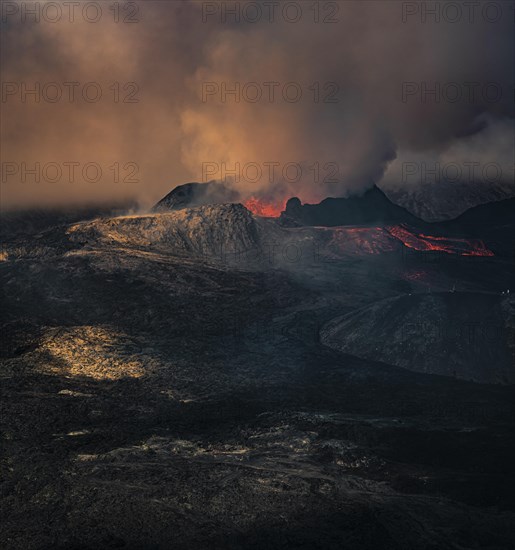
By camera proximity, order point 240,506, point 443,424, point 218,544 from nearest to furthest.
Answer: point 218,544 → point 240,506 → point 443,424

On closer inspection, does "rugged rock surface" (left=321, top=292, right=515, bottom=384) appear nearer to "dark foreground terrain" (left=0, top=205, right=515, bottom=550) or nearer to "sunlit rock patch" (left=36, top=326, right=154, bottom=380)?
"dark foreground terrain" (left=0, top=205, right=515, bottom=550)

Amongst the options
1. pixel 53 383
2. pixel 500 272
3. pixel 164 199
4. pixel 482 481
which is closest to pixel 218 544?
pixel 482 481

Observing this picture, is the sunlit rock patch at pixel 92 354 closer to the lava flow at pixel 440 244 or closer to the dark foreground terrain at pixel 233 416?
the dark foreground terrain at pixel 233 416

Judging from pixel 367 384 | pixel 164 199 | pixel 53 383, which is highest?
pixel 164 199

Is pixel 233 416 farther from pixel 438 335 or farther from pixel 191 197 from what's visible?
pixel 191 197

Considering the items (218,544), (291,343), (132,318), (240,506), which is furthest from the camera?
(132,318)

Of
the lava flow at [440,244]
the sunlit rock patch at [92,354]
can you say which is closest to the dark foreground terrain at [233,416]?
the sunlit rock patch at [92,354]

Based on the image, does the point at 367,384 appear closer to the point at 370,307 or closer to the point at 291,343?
the point at 291,343

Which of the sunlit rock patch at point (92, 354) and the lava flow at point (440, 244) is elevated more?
the lava flow at point (440, 244)
